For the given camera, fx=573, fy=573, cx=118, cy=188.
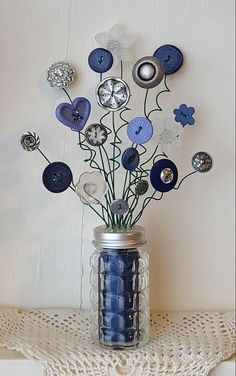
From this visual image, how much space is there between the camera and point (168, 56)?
101 centimetres

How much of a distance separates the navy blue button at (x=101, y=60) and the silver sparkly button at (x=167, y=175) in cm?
20

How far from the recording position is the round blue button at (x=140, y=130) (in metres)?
0.91

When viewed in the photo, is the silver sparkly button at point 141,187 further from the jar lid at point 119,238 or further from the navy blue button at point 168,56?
the navy blue button at point 168,56

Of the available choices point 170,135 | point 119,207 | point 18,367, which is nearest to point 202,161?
point 170,135

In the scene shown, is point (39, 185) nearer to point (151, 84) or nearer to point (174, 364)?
point (151, 84)

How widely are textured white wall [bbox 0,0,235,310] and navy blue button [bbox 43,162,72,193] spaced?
0.12m

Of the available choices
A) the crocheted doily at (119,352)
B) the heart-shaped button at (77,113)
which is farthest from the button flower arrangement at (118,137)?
the crocheted doily at (119,352)

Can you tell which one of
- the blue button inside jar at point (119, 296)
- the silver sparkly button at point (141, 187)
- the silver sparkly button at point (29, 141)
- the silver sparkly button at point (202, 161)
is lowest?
the blue button inside jar at point (119, 296)

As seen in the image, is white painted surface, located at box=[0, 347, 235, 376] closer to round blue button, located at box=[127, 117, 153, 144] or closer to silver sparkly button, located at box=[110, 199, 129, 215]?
silver sparkly button, located at box=[110, 199, 129, 215]

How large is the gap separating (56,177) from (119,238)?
138 mm

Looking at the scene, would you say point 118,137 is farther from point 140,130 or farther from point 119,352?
point 119,352

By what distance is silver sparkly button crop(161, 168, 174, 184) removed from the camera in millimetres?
923

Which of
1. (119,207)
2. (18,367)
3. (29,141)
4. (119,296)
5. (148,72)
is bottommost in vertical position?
(18,367)

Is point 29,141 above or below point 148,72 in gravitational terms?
below
